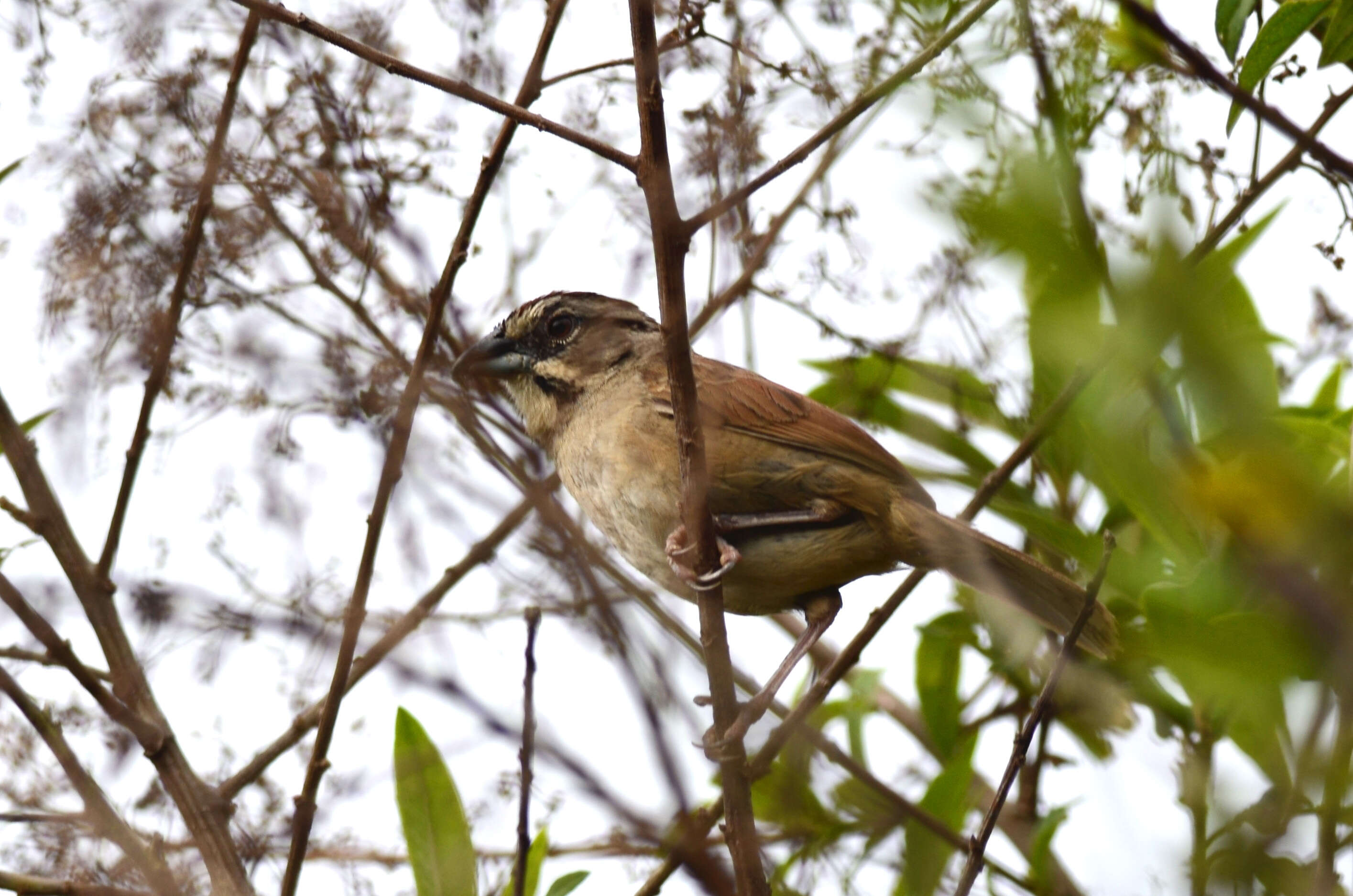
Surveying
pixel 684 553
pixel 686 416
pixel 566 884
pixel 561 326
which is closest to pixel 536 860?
pixel 566 884

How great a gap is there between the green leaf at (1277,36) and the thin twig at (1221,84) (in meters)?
1.09

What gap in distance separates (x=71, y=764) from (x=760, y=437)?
232 centimetres

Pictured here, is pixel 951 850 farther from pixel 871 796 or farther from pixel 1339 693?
pixel 1339 693

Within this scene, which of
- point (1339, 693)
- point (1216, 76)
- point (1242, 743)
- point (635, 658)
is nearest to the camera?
point (1339, 693)

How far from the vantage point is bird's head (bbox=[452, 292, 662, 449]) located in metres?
5.14

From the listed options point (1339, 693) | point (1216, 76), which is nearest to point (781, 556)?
point (1216, 76)

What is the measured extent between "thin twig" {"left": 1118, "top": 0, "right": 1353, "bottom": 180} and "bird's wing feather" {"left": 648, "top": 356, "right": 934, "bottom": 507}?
302cm

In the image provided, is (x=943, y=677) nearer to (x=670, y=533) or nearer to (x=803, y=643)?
(x=803, y=643)

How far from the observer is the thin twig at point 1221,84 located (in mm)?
1216

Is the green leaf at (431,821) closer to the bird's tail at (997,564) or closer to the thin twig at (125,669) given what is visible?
the thin twig at (125,669)

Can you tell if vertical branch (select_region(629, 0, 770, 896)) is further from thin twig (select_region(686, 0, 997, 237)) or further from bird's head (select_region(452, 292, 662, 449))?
bird's head (select_region(452, 292, 662, 449))

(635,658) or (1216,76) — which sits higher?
(1216,76)

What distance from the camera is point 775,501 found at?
465 cm

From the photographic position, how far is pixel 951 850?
388 centimetres
